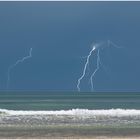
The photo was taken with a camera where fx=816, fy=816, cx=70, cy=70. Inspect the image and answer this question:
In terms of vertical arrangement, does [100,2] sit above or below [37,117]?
above

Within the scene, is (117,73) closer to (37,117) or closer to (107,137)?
(37,117)

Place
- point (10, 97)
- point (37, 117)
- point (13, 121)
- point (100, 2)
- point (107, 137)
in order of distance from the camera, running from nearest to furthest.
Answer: point (107, 137) < point (13, 121) < point (37, 117) < point (10, 97) < point (100, 2)

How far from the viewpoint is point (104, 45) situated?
67375 mm

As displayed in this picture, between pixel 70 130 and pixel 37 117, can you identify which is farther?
pixel 37 117

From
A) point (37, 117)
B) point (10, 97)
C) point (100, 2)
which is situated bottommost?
point (37, 117)

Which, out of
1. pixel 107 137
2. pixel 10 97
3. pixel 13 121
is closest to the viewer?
pixel 107 137

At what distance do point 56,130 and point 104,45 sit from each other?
38.8 metres

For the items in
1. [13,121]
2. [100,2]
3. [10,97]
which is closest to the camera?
[13,121]

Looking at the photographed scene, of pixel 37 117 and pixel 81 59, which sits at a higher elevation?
pixel 81 59

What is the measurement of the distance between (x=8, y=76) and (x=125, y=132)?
3891 cm

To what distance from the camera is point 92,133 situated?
92.5 ft

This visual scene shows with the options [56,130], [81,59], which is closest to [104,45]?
[81,59]

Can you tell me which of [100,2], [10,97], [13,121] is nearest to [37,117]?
[13,121]

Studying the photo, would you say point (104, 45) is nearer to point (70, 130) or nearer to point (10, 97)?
point (10, 97)
